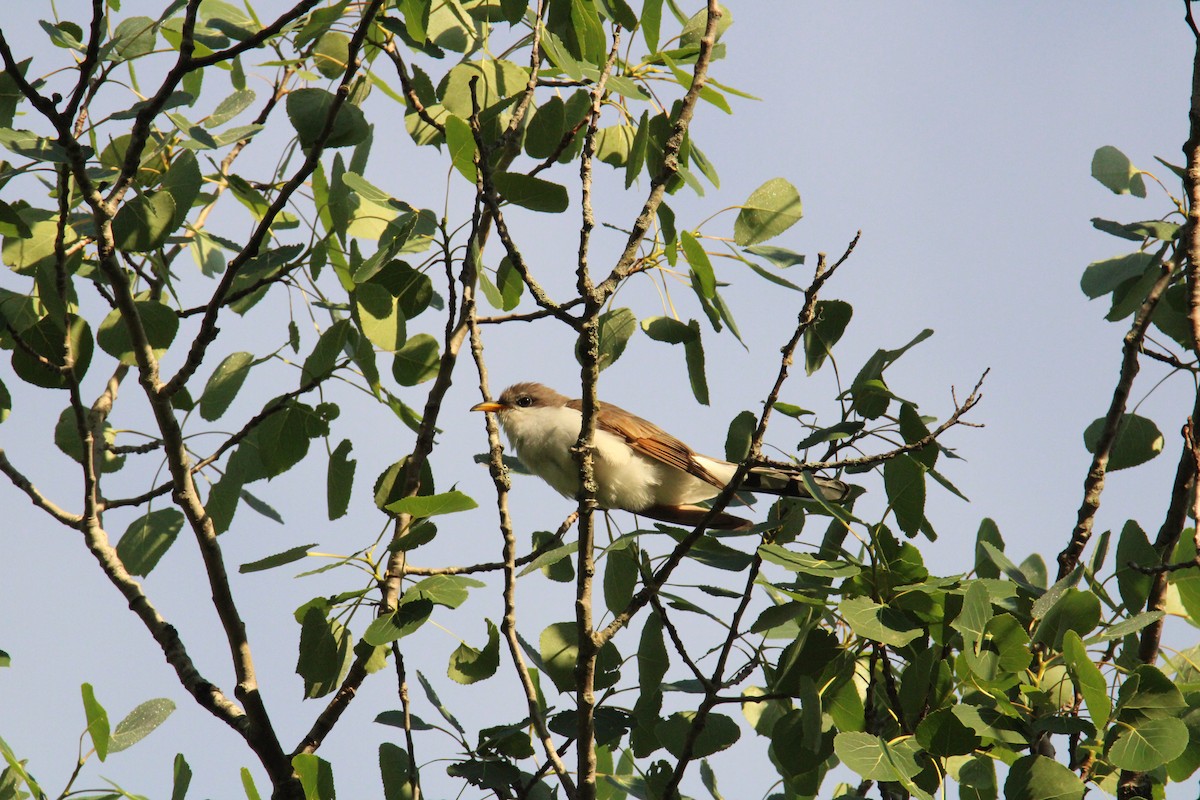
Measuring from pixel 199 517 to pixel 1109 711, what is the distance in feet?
9.41

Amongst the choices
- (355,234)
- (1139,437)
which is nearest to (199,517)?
(355,234)

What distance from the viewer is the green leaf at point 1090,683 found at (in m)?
2.68

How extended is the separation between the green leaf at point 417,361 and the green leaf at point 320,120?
2.72ft

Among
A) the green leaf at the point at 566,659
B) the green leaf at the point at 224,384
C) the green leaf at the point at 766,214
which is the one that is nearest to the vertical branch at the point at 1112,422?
the green leaf at the point at 766,214

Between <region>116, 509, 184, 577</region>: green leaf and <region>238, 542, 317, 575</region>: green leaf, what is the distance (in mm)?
803

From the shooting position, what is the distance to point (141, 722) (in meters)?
3.64

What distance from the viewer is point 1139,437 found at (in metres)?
3.92

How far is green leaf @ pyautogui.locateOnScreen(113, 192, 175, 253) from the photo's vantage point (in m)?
3.26

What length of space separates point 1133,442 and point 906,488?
1268 mm

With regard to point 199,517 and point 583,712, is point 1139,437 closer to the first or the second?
point 583,712

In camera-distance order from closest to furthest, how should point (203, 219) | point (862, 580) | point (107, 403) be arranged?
1. point (862, 580)
2. point (107, 403)
3. point (203, 219)

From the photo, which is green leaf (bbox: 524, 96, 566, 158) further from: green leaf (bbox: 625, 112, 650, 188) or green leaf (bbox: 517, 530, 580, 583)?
green leaf (bbox: 517, 530, 580, 583)

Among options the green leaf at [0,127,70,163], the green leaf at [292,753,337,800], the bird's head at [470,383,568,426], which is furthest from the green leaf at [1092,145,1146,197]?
the green leaf at [0,127,70,163]

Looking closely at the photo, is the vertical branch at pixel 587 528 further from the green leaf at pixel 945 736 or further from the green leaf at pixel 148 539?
the green leaf at pixel 148 539
